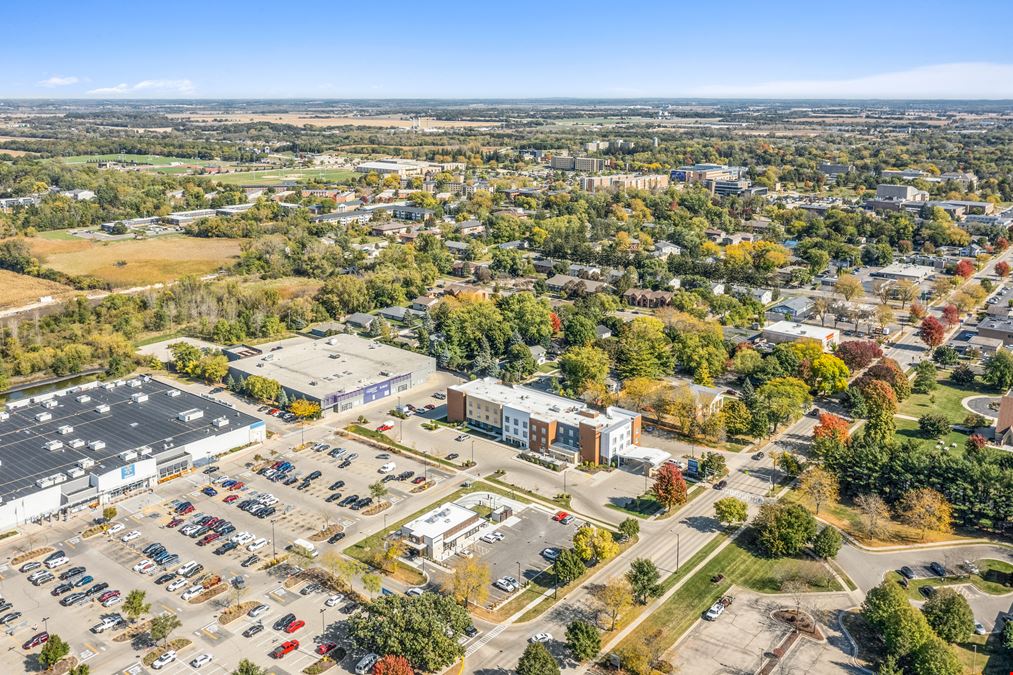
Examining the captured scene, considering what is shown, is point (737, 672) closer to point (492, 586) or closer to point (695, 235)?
point (492, 586)

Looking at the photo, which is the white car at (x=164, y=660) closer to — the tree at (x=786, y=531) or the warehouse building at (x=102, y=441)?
the warehouse building at (x=102, y=441)

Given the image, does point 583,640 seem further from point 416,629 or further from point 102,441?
point 102,441

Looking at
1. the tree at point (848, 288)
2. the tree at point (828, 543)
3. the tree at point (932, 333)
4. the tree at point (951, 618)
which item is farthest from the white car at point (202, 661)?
the tree at point (848, 288)

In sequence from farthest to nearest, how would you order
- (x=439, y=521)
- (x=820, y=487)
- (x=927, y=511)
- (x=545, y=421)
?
(x=545, y=421), (x=820, y=487), (x=439, y=521), (x=927, y=511)

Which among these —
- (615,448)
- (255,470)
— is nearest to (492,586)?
(615,448)

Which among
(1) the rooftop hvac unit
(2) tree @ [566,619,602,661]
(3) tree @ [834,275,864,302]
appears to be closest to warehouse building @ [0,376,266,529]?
(1) the rooftop hvac unit

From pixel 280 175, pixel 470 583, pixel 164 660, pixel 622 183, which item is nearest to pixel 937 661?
pixel 470 583
